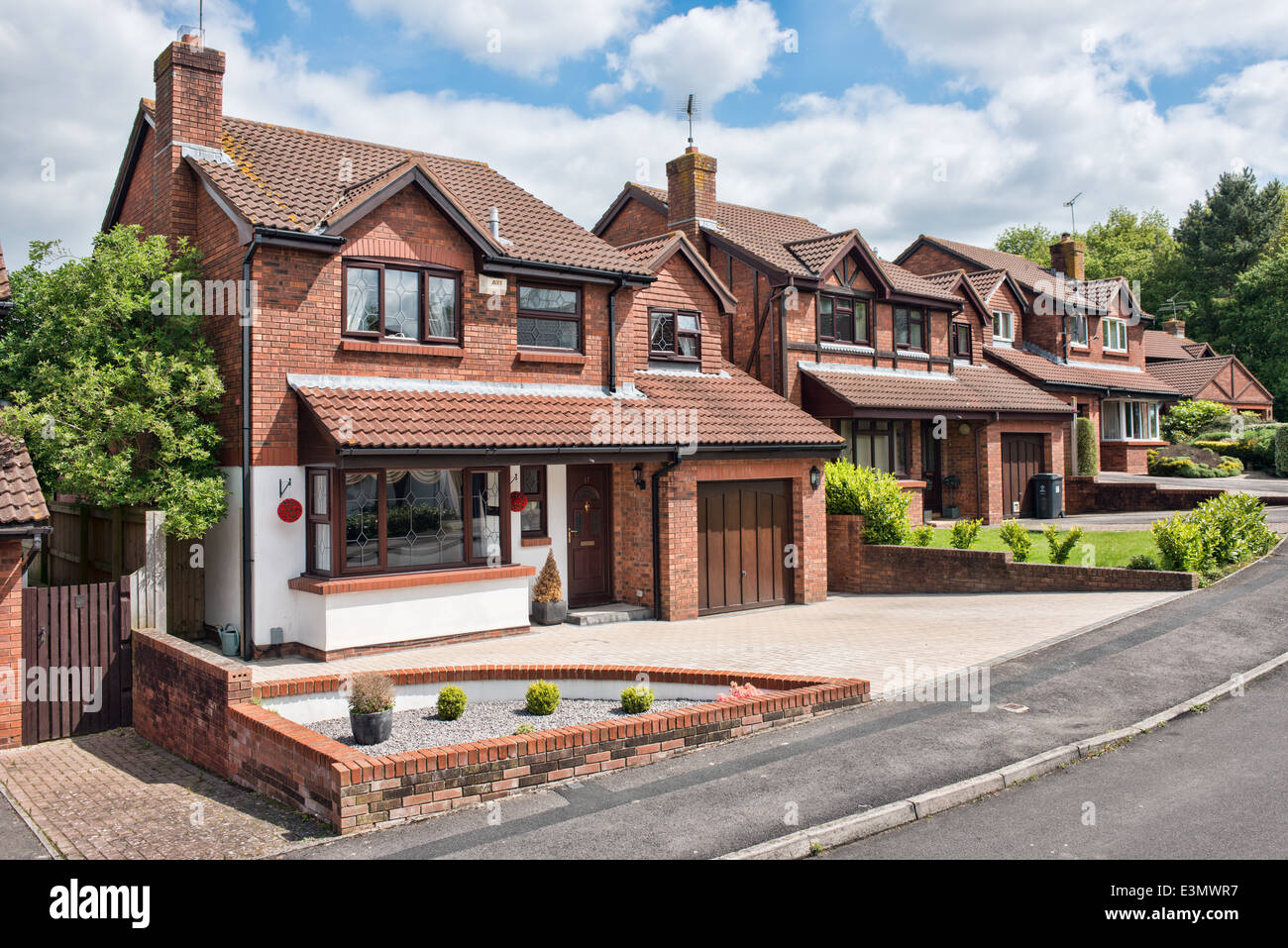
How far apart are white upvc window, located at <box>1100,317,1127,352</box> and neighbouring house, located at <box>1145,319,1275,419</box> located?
811 centimetres

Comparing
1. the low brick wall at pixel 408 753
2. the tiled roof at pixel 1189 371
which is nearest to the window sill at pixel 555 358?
the low brick wall at pixel 408 753

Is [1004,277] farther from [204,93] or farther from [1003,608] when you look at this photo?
[204,93]

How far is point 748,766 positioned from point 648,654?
187 inches

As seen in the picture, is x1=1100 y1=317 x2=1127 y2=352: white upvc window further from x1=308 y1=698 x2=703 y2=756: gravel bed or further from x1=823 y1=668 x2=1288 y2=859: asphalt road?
x1=308 y1=698 x2=703 y2=756: gravel bed

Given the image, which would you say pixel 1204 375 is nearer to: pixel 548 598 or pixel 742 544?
pixel 742 544

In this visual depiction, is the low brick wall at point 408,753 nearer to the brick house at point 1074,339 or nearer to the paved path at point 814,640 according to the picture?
the paved path at point 814,640

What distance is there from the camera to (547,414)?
1510cm

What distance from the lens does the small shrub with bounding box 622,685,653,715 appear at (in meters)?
9.82

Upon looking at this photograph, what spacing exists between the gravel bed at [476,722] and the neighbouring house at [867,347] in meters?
11.6

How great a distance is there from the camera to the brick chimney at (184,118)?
1446 cm

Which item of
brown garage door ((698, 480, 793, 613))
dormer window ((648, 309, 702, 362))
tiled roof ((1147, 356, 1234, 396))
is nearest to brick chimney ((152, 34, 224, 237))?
dormer window ((648, 309, 702, 362))

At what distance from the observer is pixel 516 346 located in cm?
1568

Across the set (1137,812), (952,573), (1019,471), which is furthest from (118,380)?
(1019,471)

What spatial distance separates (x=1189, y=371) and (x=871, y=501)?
35.0 meters
